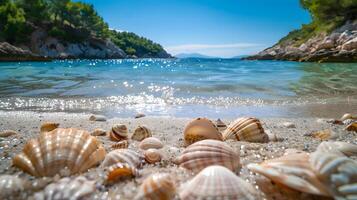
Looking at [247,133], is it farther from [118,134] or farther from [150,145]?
[118,134]

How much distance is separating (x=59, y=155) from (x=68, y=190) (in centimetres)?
39

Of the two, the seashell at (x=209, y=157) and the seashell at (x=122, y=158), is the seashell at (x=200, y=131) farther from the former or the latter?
the seashell at (x=122, y=158)

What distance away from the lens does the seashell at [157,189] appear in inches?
74.3

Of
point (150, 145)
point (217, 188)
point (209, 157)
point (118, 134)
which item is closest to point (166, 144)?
point (150, 145)

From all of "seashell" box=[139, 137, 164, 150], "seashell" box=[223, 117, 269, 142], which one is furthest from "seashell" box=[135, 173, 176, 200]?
"seashell" box=[223, 117, 269, 142]

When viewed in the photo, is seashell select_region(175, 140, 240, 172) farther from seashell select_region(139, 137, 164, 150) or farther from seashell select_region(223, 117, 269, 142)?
seashell select_region(223, 117, 269, 142)

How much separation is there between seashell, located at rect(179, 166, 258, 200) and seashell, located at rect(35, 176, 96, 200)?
62 cm

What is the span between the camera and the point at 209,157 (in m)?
2.30

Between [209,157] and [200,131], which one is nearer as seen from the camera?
[209,157]

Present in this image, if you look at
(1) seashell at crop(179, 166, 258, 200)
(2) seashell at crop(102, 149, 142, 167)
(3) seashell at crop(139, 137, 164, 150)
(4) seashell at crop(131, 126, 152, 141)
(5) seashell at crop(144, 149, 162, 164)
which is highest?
(1) seashell at crop(179, 166, 258, 200)

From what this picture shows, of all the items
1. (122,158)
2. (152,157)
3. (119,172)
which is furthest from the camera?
(152,157)

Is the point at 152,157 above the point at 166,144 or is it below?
above

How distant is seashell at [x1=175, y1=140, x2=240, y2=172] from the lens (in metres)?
2.30

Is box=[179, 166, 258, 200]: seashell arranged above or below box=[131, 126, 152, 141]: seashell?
above
